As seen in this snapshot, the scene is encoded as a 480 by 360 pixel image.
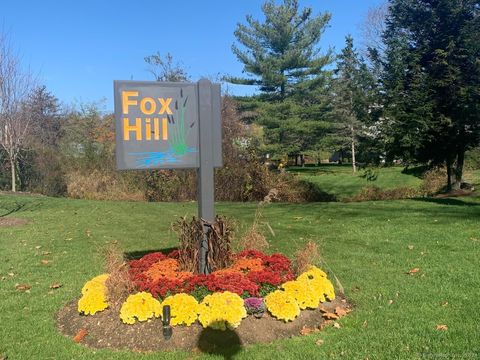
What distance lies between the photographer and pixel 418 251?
7.20m

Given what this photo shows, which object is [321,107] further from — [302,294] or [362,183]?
[302,294]

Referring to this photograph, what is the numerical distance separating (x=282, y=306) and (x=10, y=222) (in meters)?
9.44

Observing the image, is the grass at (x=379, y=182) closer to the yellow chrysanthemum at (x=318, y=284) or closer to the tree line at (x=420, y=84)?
the tree line at (x=420, y=84)

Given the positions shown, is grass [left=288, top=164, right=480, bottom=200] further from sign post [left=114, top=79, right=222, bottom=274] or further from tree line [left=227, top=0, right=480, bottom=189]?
sign post [left=114, top=79, right=222, bottom=274]

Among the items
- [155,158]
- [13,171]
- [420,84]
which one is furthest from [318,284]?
[13,171]

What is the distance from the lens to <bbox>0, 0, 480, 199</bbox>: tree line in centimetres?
1182

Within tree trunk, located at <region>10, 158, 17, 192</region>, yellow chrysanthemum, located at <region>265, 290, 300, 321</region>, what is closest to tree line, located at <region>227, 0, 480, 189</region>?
yellow chrysanthemum, located at <region>265, 290, 300, 321</region>

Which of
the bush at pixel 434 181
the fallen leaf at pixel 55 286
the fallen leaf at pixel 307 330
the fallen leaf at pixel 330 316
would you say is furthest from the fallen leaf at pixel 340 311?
the bush at pixel 434 181

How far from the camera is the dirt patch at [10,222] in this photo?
36.9 feet

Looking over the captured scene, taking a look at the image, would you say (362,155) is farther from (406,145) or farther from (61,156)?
(61,156)

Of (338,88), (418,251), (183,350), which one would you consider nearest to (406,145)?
(418,251)

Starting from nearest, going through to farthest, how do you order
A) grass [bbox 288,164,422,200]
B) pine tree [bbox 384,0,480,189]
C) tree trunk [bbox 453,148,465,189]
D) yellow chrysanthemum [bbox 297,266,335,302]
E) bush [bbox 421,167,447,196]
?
yellow chrysanthemum [bbox 297,266,335,302] → pine tree [bbox 384,0,480,189] → tree trunk [bbox 453,148,465,189] → bush [bbox 421,167,447,196] → grass [bbox 288,164,422,200]

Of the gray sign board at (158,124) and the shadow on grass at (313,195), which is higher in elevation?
the gray sign board at (158,124)

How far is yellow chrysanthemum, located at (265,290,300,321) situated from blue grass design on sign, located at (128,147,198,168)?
5.70ft
